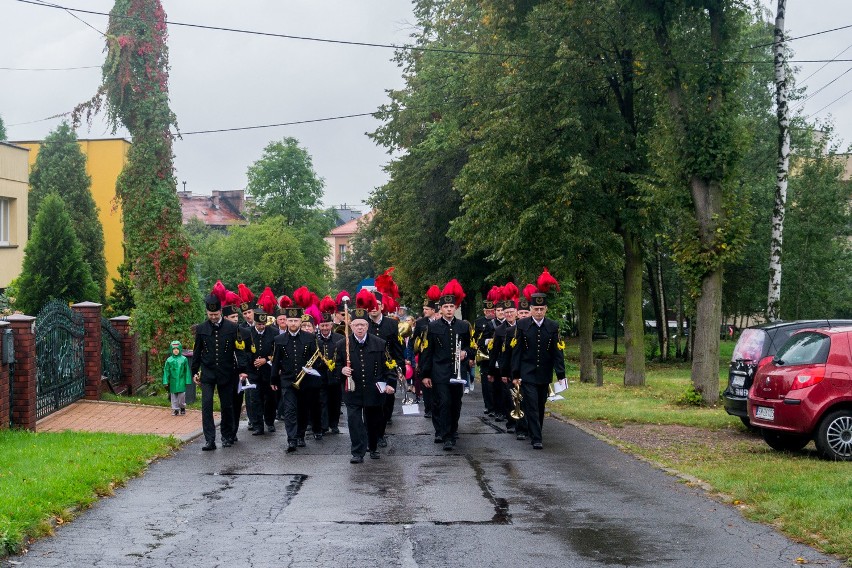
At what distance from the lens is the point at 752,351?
48.5ft

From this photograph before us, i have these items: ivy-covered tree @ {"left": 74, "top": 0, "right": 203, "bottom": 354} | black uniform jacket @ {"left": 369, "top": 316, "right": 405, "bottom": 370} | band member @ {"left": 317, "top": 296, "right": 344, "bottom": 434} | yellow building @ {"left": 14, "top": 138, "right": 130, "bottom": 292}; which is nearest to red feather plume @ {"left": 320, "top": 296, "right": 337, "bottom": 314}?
band member @ {"left": 317, "top": 296, "right": 344, "bottom": 434}

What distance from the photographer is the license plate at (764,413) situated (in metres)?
12.7

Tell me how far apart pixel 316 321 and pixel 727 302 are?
1259 inches

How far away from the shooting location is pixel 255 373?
52.5 feet

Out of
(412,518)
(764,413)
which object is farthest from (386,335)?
(412,518)

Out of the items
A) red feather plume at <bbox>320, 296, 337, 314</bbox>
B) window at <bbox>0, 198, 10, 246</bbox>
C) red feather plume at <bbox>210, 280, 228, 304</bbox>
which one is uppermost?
window at <bbox>0, 198, 10, 246</bbox>

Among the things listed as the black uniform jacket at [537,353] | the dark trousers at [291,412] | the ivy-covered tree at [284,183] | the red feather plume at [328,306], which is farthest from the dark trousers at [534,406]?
the ivy-covered tree at [284,183]

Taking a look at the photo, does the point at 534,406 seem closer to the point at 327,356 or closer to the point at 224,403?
the point at 327,356

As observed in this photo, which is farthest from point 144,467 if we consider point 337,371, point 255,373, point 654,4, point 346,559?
point 654,4

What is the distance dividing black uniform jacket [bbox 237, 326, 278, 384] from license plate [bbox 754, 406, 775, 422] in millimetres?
6438

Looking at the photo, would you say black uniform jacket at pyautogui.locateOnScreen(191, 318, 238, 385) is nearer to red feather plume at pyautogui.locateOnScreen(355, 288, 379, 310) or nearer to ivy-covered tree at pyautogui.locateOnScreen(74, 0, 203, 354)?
red feather plume at pyautogui.locateOnScreen(355, 288, 379, 310)

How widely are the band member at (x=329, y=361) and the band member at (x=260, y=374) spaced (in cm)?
73

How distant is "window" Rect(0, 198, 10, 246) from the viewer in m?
32.3

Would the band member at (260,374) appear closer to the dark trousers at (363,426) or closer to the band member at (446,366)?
the band member at (446,366)
